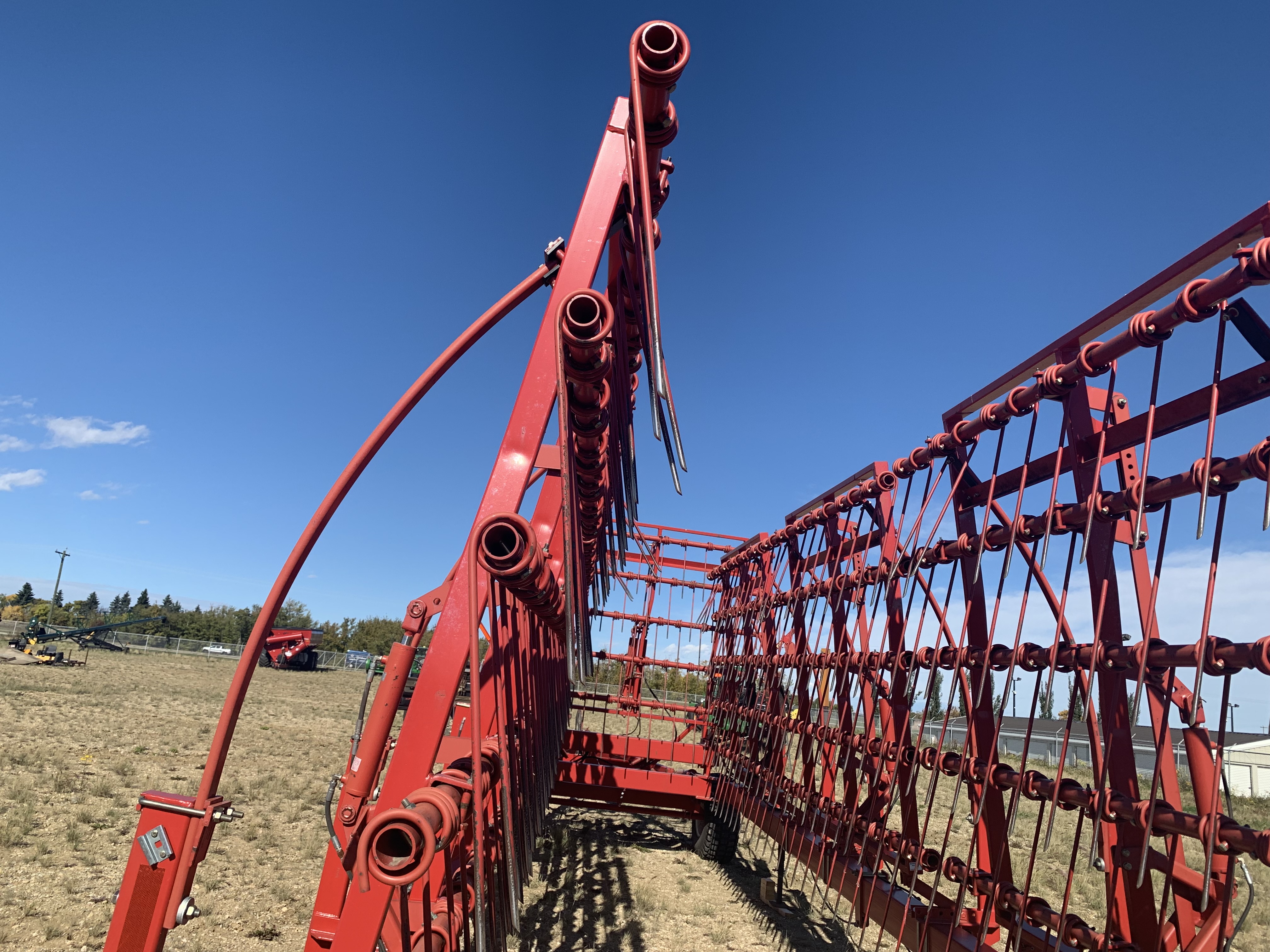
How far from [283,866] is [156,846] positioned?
5.36 m

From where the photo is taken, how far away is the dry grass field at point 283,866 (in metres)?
5.46

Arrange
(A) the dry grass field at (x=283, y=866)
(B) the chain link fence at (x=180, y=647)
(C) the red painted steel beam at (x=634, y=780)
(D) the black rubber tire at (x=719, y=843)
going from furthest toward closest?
1. (B) the chain link fence at (x=180, y=647)
2. (D) the black rubber tire at (x=719, y=843)
3. (C) the red painted steel beam at (x=634, y=780)
4. (A) the dry grass field at (x=283, y=866)

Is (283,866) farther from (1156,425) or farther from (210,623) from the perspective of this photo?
(210,623)

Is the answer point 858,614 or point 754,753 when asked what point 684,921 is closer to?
point 754,753

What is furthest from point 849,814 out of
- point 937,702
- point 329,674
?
point 329,674

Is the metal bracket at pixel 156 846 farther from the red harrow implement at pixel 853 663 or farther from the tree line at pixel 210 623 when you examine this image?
the tree line at pixel 210 623

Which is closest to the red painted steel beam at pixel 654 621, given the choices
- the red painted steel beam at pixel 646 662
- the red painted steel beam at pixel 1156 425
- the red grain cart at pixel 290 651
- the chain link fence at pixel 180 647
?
the red painted steel beam at pixel 646 662

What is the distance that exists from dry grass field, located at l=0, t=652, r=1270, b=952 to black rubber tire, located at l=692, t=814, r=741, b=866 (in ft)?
0.42

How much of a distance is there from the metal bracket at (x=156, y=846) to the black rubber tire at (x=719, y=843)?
20.5 ft

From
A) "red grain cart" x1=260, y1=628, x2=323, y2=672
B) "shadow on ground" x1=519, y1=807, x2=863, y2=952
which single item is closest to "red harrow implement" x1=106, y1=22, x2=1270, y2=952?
"shadow on ground" x1=519, y1=807, x2=863, y2=952

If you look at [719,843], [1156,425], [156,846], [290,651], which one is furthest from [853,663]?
[290,651]

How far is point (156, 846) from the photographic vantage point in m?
2.46

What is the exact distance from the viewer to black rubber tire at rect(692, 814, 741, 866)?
8000 millimetres

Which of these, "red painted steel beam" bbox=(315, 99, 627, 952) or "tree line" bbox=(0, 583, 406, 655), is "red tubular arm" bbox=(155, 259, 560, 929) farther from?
"tree line" bbox=(0, 583, 406, 655)
